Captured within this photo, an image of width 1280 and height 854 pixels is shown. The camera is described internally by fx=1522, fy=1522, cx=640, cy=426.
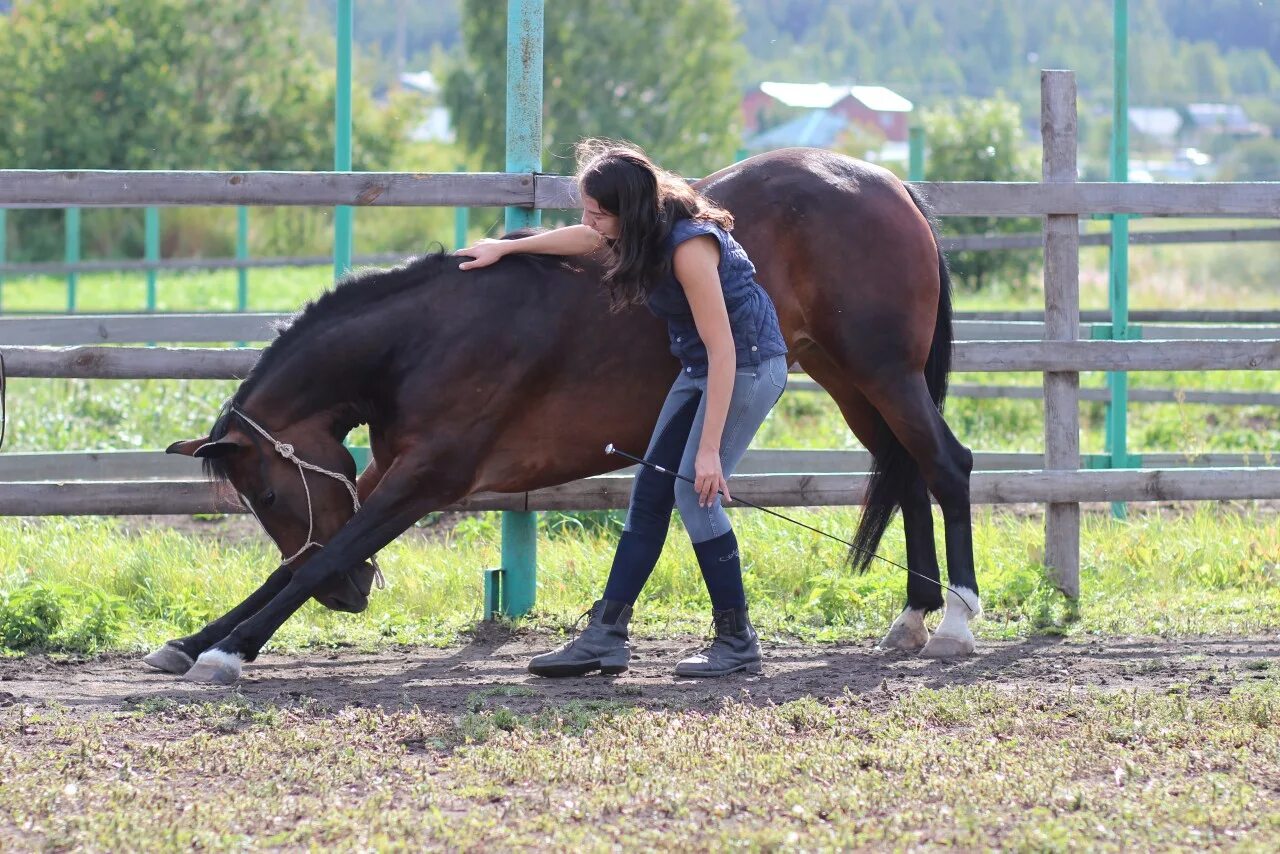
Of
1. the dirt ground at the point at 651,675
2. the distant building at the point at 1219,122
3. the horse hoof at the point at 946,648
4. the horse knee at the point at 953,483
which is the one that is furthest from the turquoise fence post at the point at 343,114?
the distant building at the point at 1219,122

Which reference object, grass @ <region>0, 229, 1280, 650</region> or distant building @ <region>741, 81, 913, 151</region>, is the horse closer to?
grass @ <region>0, 229, 1280, 650</region>

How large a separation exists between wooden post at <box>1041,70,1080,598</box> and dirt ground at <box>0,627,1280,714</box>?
0.63m

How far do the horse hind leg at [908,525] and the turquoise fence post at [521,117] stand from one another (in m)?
1.22

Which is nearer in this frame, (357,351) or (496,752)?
Answer: (496,752)

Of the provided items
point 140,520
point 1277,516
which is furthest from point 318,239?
point 1277,516

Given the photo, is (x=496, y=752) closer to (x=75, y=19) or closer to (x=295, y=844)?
(x=295, y=844)

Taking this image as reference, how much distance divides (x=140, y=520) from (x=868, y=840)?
5.70 meters

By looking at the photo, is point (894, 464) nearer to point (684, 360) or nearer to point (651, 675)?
point (684, 360)

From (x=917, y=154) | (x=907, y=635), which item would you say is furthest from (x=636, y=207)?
(x=917, y=154)

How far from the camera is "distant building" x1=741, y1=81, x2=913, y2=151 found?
13.8 meters

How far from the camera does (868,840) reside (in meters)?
3.12

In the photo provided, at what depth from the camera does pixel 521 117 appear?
5.62 metres

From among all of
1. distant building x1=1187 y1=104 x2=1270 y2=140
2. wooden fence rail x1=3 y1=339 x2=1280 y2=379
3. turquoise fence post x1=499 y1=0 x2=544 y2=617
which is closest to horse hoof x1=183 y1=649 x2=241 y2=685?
wooden fence rail x1=3 y1=339 x2=1280 y2=379

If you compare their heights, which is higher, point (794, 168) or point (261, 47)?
point (261, 47)
